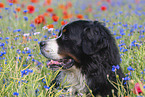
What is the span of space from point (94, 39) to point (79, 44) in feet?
0.86

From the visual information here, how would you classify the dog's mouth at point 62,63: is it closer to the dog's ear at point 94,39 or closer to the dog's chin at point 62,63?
the dog's chin at point 62,63

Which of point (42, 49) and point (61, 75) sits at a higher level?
point (42, 49)

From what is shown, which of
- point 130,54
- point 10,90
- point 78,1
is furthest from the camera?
point 78,1

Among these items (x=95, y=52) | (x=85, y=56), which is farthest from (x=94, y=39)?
(x=85, y=56)

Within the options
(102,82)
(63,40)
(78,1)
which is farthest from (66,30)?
(78,1)

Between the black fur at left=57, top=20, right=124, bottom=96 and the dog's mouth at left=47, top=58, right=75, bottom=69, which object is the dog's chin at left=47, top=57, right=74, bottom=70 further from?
the black fur at left=57, top=20, right=124, bottom=96

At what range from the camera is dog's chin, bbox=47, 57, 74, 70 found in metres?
3.34

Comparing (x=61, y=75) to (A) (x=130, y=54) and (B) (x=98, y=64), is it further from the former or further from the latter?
(A) (x=130, y=54)

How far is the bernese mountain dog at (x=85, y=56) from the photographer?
3.20m

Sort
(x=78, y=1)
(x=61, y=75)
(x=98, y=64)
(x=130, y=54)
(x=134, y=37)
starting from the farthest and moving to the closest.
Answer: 1. (x=78, y=1)
2. (x=134, y=37)
3. (x=130, y=54)
4. (x=61, y=75)
5. (x=98, y=64)

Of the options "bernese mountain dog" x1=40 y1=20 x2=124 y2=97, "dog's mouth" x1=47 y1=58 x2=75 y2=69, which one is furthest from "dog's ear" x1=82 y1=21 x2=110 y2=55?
"dog's mouth" x1=47 y1=58 x2=75 y2=69

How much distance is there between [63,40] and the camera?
11.2 feet

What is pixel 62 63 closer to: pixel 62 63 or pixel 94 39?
pixel 62 63

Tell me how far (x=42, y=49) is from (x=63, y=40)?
1.10 feet
